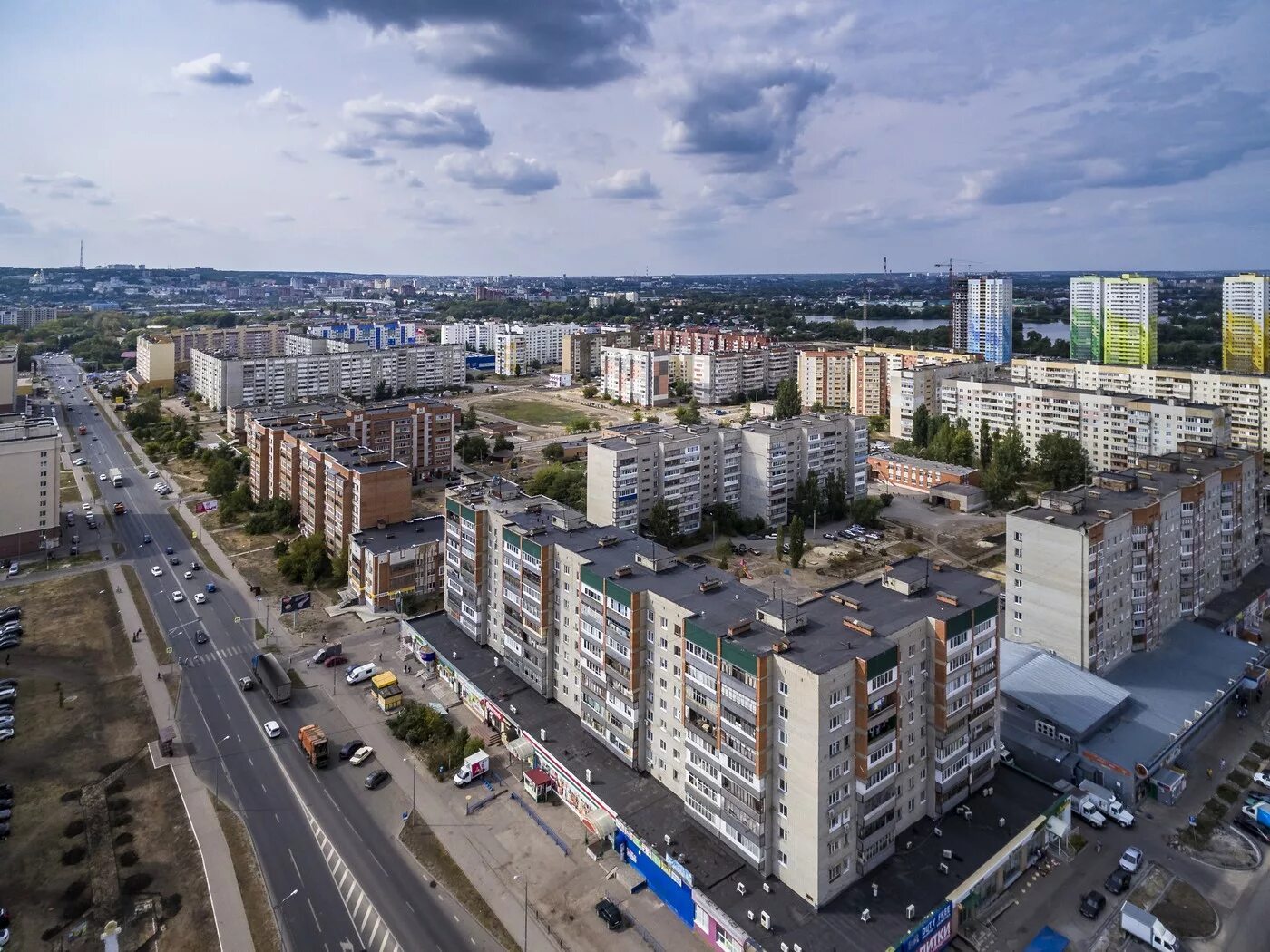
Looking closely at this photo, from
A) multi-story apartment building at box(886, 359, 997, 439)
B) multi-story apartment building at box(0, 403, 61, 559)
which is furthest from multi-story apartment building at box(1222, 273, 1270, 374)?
multi-story apartment building at box(0, 403, 61, 559)

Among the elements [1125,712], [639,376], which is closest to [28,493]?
[1125,712]

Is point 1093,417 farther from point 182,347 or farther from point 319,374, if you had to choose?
point 182,347

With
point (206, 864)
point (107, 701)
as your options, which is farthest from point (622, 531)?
point (107, 701)

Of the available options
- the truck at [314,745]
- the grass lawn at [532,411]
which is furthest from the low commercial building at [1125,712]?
the grass lawn at [532,411]

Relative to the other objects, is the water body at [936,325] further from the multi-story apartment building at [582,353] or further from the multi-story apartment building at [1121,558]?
the multi-story apartment building at [1121,558]

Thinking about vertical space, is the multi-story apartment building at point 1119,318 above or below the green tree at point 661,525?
above

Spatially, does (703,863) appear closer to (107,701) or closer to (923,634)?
(923,634)
